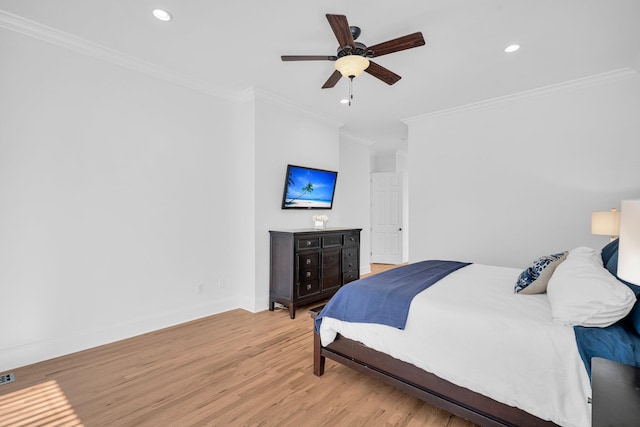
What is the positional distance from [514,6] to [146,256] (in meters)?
4.01

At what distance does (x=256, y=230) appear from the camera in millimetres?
3766

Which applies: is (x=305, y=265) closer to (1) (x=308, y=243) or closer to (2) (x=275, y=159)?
(1) (x=308, y=243)

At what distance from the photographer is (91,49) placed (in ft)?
9.00

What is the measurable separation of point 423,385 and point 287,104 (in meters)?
3.62

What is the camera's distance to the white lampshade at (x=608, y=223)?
2799 mm

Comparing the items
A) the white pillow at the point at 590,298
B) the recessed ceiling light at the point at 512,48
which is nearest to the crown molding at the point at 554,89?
the recessed ceiling light at the point at 512,48

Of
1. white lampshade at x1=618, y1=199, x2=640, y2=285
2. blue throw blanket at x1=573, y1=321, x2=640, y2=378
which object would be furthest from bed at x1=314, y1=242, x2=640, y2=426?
white lampshade at x1=618, y1=199, x2=640, y2=285

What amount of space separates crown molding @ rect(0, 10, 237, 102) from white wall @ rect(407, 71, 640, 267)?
3428mm

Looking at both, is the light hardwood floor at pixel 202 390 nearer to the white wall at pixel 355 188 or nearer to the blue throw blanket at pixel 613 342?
the blue throw blanket at pixel 613 342

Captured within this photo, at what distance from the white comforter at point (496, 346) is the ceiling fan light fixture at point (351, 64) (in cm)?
180

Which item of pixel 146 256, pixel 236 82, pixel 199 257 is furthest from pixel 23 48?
pixel 199 257

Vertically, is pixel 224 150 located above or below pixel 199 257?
above

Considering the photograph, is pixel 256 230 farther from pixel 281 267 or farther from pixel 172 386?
pixel 172 386

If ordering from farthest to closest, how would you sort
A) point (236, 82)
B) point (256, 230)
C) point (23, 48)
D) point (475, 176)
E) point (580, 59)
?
point (475, 176), point (256, 230), point (236, 82), point (580, 59), point (23, 48)
